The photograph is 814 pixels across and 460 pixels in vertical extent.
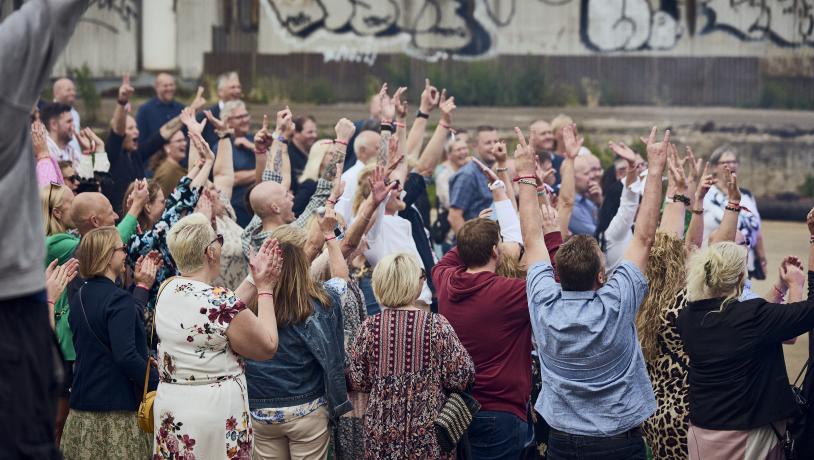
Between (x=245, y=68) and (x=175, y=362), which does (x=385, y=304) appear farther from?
(x=245, y=68)

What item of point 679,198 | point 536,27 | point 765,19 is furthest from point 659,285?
point 765,19

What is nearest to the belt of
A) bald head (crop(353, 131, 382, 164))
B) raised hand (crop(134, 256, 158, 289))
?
raised hand (crop(134, 256, 158, 289))

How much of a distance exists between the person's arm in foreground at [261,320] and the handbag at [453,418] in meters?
0.78

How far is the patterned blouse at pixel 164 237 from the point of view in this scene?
5.91 meters

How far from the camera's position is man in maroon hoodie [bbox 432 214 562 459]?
5.23m

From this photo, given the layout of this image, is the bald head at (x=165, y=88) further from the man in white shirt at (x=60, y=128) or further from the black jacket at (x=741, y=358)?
the black jacket at (x=741, y=358)

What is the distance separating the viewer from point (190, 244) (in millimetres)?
4688

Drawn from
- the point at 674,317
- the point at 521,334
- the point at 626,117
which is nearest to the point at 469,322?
the point at 521,334

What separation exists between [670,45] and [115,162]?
8039mm

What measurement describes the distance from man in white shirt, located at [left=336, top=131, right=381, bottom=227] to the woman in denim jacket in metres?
2.29

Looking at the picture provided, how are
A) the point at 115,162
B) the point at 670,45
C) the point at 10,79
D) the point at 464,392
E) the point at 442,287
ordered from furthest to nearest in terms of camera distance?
1. the point at 670,45
2. the point at 115,162
3. the point at 442,287
4. the point at 464,392
5. the point at 10,79

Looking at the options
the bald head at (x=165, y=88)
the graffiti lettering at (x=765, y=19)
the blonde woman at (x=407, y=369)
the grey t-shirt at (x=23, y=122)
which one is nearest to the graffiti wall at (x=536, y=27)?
the graffiti lettering at (x=765, y=19)

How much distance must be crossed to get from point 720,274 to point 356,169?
3.73m

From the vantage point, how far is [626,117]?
47.9 feet
